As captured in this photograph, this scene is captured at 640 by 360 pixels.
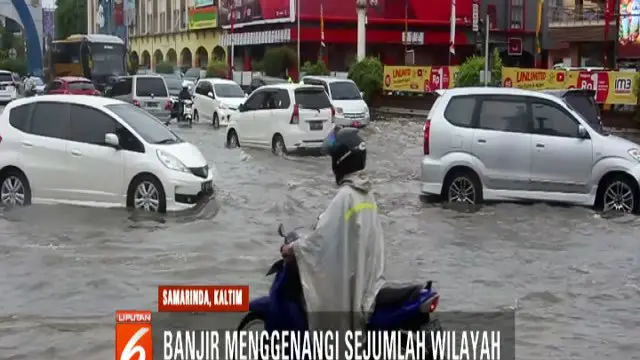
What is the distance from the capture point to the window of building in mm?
73562

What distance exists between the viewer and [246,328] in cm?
604

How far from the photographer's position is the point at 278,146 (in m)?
22.5

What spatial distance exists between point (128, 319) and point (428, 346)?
2.87m

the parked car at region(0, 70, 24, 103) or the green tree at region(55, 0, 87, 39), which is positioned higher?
the green tree at region(55, 0, 87, 39)

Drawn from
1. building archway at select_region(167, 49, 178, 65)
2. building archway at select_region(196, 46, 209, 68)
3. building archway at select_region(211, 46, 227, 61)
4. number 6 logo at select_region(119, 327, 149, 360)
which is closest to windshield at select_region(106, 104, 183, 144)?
number 6 logo at select_region(119, 327, 149, 360)

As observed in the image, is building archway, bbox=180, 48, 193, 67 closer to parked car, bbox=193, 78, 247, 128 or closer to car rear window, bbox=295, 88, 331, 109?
parked car, bbox=193, 78, 247, 128

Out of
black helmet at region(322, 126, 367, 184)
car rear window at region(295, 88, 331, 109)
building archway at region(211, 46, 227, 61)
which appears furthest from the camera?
building archway at region(211, 46, 227, 61)

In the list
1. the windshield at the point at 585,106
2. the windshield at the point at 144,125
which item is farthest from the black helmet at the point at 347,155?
the windshield at the point at 585,106

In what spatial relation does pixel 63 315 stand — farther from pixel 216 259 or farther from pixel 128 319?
pixel 216 259

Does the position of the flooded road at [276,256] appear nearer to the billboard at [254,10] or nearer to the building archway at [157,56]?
the billboard at [254,10]

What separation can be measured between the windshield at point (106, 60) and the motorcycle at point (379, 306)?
40.0 meters

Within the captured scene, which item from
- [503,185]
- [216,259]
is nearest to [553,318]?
[216,259]

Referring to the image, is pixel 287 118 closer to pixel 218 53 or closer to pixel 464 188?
pixel 464 188

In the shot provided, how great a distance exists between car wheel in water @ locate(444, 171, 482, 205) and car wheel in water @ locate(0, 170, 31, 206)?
6131mm
